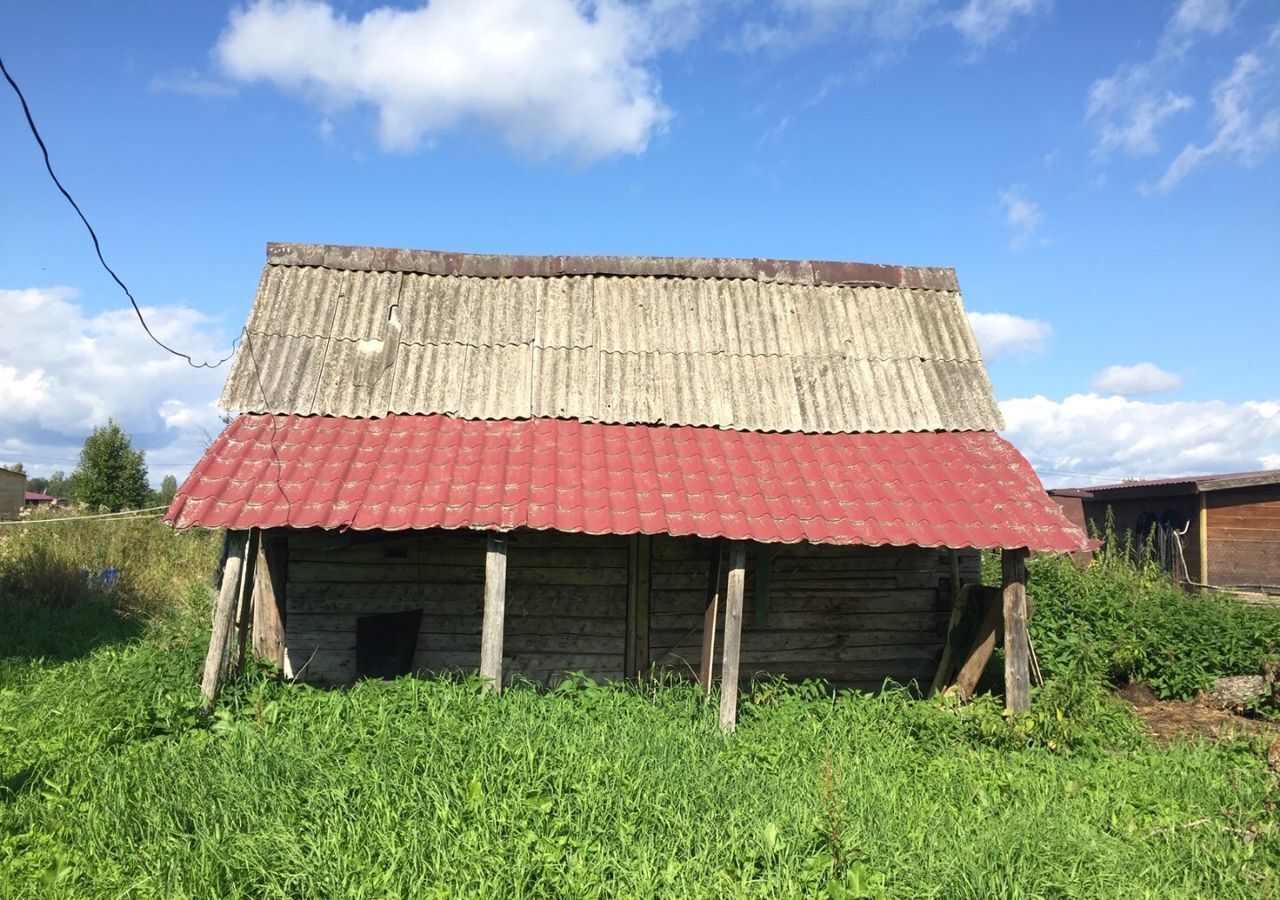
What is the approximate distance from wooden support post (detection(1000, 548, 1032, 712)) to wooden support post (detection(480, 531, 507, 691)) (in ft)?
15.1

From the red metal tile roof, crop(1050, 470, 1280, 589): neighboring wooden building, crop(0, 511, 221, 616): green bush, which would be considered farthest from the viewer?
crop(1050, 470, 1280, 589): neighboring wooden building

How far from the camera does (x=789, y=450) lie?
8758mm

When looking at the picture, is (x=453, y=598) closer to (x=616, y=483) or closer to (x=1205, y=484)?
(x=616, y=483)

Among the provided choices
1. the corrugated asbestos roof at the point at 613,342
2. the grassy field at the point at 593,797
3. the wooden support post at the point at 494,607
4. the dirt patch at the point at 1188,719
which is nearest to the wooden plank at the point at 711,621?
the grassy field at the point at 593,797

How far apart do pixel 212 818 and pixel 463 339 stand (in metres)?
5.82

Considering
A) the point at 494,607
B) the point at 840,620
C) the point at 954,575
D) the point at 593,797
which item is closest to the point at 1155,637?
the point at 954,575

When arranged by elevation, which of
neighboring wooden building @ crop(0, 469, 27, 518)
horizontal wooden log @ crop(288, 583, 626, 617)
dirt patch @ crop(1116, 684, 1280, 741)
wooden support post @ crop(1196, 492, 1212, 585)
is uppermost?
neighboring wooden building @ crop(0, 469, 27, 518)

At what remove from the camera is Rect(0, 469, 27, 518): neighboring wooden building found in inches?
1427

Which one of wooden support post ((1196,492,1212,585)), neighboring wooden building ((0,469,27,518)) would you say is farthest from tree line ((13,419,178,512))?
wooden support post ((1196,492,1212,585))

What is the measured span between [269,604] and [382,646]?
1287mm

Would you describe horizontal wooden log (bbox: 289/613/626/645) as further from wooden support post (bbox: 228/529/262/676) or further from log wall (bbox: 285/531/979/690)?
wooden support post (bbox: 228/529/262/676)

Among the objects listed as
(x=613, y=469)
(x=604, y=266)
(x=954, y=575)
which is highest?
Answer: (x=604, y=266)

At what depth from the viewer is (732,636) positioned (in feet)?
25.3

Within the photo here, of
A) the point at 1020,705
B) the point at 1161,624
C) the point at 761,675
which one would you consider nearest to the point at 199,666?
the point at 761,675
